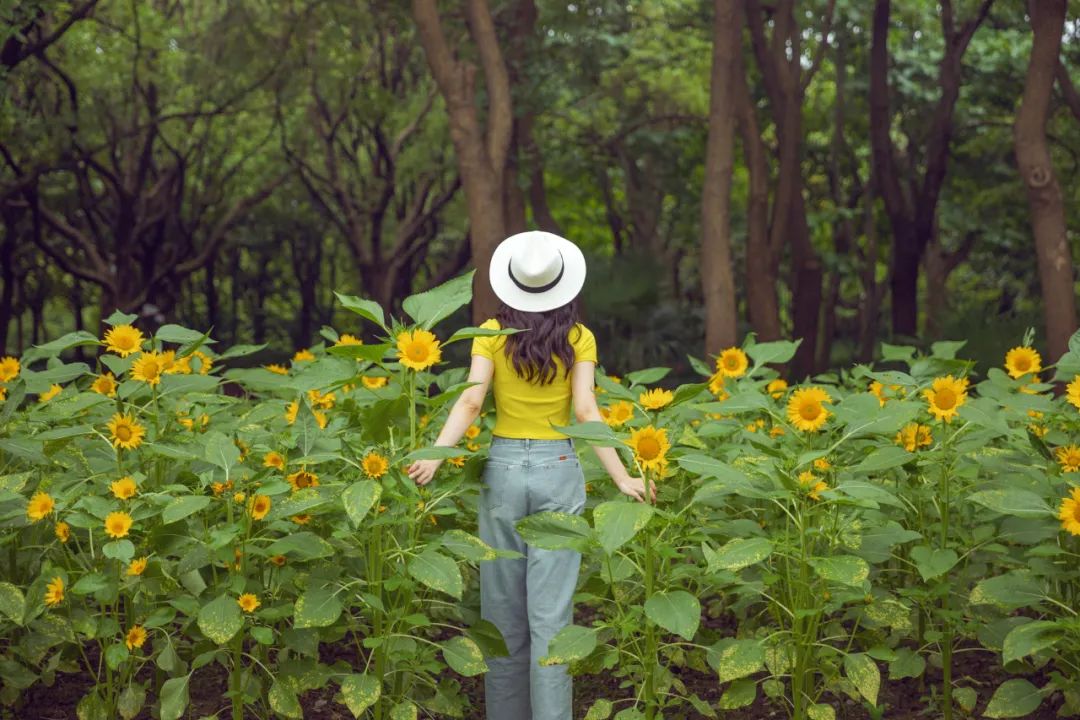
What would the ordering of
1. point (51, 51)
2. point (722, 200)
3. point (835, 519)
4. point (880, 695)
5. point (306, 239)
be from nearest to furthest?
point (835, 519), point (880, 695), point (722, 200), point (51, 51), point (306, 239)

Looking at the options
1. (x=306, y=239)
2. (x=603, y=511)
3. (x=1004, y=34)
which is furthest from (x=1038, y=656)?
(x=306, y=239)

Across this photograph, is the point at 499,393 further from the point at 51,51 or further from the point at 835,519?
the point at 51,51

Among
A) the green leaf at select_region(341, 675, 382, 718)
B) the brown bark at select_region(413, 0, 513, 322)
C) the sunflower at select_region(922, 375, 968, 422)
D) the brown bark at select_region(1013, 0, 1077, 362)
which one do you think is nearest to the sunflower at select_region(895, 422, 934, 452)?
the sunflower at select_region(922, 375, 968, 422)

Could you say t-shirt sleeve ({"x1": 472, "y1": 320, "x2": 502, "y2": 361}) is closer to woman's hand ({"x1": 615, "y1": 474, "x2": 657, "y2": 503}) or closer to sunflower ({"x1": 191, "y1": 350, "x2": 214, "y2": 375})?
woman's hand ({"x1": 615, "y1": 474, "x2": 657, "y2": 503})

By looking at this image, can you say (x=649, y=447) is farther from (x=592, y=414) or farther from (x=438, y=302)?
(x=438, y=302)

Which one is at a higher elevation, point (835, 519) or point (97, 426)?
point (97, 426)

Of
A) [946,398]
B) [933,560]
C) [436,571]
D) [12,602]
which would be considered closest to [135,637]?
[12,602]

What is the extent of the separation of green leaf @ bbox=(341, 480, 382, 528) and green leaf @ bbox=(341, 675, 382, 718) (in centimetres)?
62

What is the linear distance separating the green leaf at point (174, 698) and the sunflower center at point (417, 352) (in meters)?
1.30

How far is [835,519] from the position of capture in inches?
145

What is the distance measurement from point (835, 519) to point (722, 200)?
8.91m

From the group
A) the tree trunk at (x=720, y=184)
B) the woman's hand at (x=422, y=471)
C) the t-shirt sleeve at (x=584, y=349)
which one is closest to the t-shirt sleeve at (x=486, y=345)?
the t-shirt sleeve at (x=584, y=349)

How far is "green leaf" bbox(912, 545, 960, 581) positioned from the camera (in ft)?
12.5

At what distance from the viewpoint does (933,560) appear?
3.87 m
